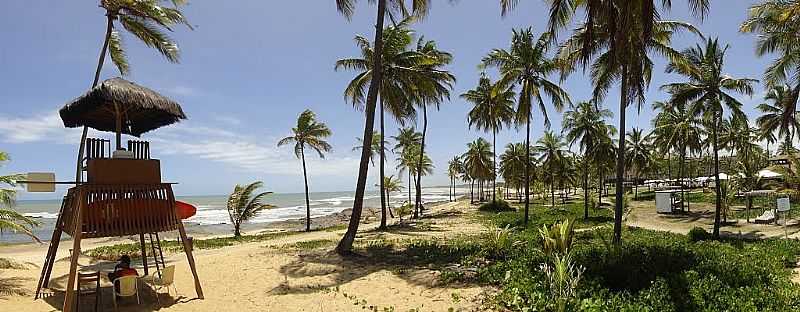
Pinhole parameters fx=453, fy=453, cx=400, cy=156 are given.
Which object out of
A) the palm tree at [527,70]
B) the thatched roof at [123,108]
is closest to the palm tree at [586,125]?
the palm tree at [527,70]

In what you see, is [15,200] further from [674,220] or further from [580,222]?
[674,220]

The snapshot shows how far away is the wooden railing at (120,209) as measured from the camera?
323 inches

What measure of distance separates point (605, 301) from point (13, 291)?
11.4 metres

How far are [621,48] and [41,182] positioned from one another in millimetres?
13368

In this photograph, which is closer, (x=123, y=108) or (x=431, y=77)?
(x=123, y=108)

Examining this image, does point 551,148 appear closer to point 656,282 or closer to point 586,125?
point 586,125

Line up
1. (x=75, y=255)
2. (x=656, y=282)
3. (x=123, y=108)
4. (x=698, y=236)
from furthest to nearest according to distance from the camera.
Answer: (x=698, y=236) < (x=123, y=108) < (x=656, y=282) < (x=75, y=255)

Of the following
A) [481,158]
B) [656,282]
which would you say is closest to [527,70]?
[656,282]

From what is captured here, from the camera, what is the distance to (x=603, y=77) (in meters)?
15.9

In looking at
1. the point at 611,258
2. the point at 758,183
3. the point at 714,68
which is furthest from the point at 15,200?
the point at 758,183

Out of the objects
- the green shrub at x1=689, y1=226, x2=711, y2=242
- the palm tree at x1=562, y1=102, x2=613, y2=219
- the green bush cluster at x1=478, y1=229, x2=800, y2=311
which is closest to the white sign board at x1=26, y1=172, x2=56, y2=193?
the green bush cluster at x1=478, y1=229, x2=800, y2=311

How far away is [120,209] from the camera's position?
8531mm

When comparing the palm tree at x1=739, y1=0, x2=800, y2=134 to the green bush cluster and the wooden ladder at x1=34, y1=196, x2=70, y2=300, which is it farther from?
the wooden ladder at x1=34, y1=196, x2=70, y2=300

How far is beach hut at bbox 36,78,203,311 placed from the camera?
27.0 ft
